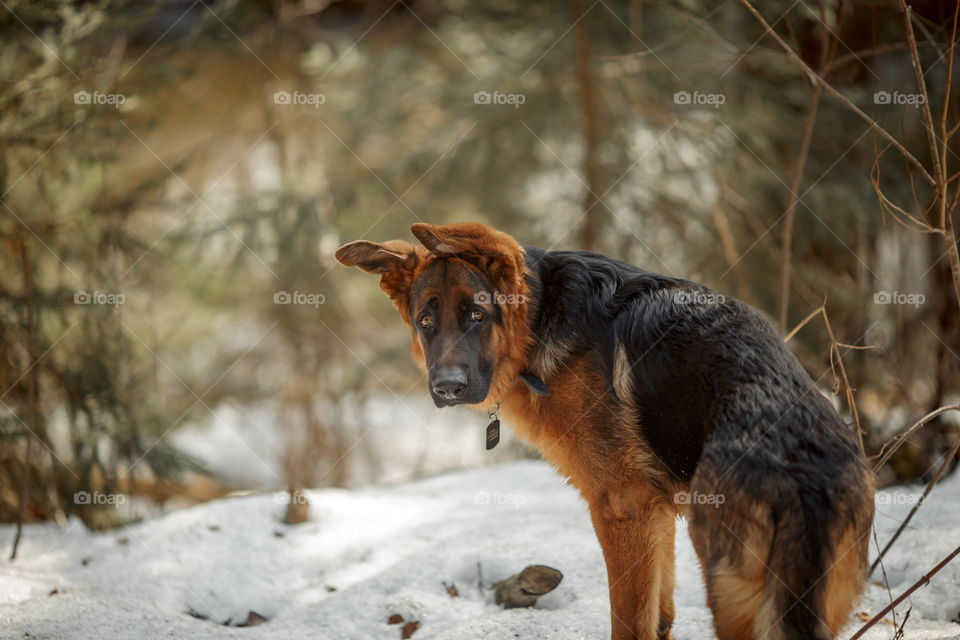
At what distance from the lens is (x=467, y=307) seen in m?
3.78

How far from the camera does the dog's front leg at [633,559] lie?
3357 millimetres

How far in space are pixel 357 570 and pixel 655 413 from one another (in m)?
2.48

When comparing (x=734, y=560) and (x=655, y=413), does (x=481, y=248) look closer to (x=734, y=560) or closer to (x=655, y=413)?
(x=655, y=413)

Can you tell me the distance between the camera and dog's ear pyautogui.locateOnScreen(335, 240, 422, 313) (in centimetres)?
386

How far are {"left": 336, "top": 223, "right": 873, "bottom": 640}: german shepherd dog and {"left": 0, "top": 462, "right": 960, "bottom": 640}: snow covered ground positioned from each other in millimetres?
799

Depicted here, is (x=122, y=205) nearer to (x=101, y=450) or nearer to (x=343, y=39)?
(x=101, y=450)

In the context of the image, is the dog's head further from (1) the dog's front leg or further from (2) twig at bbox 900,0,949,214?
(2) twig at bbox 900,0,949,214

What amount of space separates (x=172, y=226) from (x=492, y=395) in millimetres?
6174

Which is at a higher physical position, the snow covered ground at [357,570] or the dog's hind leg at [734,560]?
the dog's hind leg at [734,560]

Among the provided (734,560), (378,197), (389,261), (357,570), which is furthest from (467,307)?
(378,197)

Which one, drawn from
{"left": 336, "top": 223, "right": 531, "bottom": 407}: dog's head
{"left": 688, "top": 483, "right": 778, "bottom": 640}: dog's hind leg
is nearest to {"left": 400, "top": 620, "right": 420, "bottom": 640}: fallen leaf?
{"left": 336, "top": 223, "right": 531, "bottom": 407}: dog's head

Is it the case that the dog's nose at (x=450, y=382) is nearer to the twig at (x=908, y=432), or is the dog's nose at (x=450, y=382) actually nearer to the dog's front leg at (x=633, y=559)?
the dog's front leg at (x=633, y=559)

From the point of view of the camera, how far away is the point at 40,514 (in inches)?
239

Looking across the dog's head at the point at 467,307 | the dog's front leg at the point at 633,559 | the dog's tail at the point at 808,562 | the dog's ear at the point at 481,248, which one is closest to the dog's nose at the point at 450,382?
the dog's head at the point at 467,307
